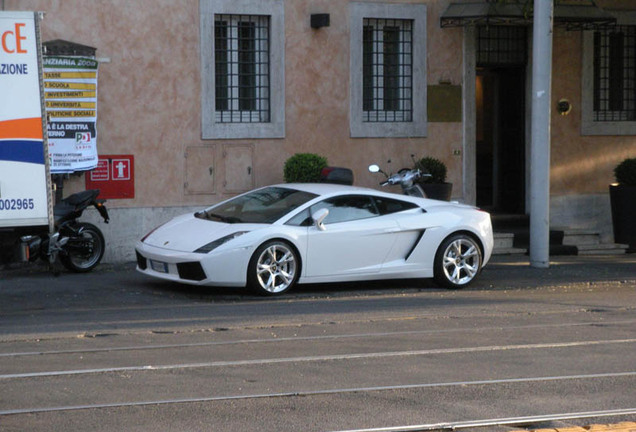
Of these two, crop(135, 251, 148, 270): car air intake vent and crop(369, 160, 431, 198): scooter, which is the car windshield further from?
crop(369, 160, 431, 198): scooter

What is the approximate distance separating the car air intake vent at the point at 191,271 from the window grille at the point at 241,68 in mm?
5578

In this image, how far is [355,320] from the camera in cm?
1166

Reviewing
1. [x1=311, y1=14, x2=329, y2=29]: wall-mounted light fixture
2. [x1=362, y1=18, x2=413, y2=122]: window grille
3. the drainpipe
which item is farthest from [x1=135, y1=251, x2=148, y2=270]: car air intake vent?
[x1=362, y1=18, x2=413, y2=122]: window grille

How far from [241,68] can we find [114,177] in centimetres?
285

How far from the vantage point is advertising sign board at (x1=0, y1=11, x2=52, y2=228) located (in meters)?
11.1

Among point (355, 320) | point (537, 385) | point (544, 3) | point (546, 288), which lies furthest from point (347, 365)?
point (544, 3)

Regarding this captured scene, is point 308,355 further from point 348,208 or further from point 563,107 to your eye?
point 563,107

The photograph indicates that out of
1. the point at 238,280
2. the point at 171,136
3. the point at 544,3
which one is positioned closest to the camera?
the point at 238,280

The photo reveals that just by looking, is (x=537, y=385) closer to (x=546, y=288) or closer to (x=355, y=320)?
(x=355, y=320)

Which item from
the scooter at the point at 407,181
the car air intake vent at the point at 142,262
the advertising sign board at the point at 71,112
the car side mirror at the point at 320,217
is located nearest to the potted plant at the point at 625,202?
the scooter at the point at 407,181

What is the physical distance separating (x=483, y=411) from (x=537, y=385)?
3.37 ft

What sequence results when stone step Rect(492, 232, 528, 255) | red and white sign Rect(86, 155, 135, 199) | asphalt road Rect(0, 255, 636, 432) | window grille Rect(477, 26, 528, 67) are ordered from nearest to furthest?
asphalt road Rect(0, 255, 636, 432)
red and white sign Rect(86, 155, 135, 199)
stone step Rect(492, 232, 528, 255)
window grille Rect(477, 26, 528, 67)

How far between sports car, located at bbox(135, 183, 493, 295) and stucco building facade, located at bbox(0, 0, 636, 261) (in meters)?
3.45

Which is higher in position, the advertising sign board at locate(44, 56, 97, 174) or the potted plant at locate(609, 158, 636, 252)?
the advertising sign board at locate(44, 56, 97, 174)
